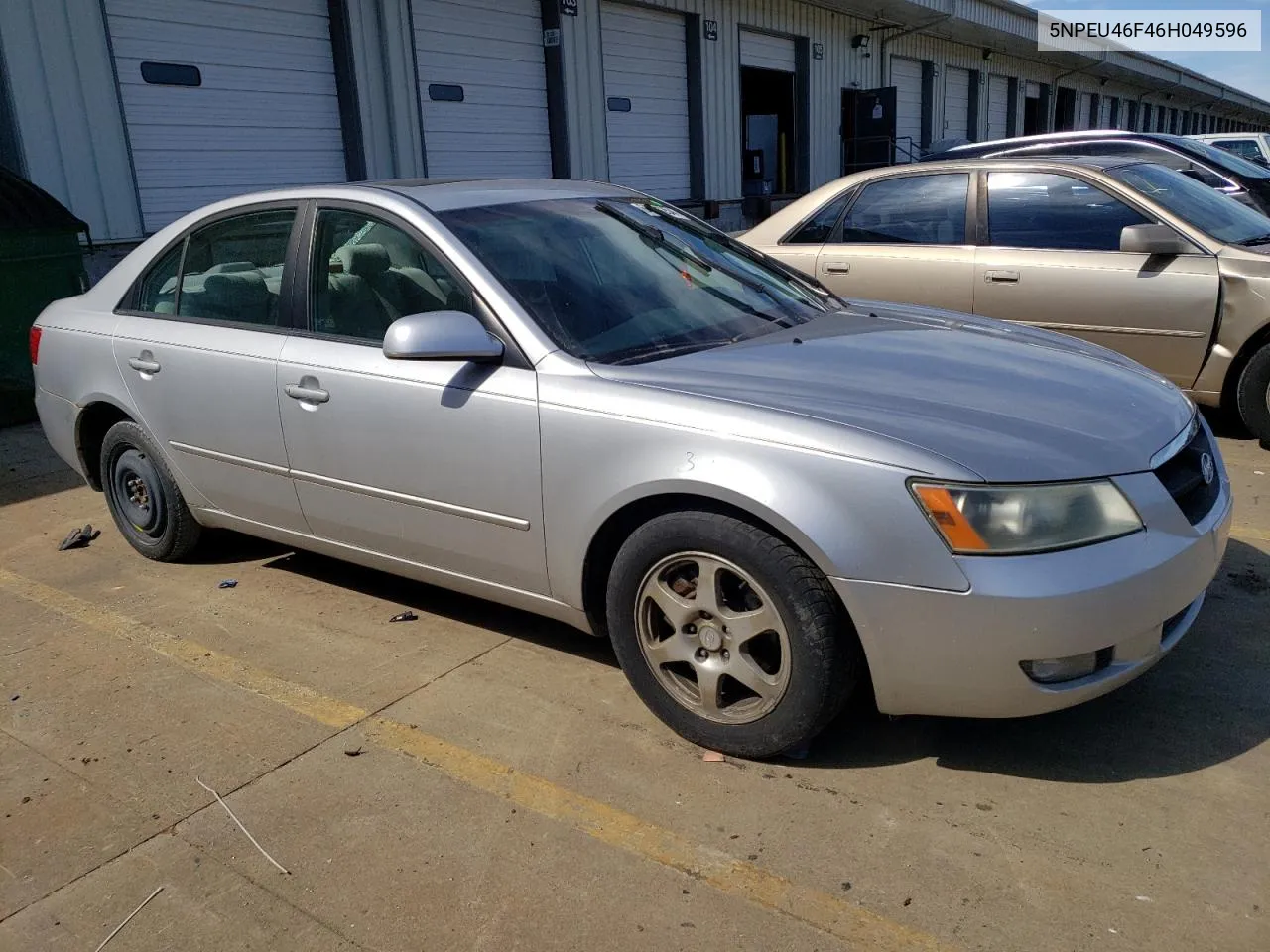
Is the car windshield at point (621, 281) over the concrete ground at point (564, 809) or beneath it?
over

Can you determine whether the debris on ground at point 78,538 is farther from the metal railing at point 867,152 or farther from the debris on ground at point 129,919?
the metal railing at point 867,152

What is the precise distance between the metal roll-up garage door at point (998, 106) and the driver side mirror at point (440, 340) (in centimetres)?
2708

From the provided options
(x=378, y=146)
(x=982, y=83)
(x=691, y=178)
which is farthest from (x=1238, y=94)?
(x=378, y=146)

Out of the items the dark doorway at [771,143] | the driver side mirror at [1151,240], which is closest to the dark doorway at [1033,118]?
the dark doorway at [771,143]

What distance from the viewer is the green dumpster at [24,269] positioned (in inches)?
284

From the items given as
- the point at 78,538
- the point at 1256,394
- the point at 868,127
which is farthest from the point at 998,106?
the point at 78,538

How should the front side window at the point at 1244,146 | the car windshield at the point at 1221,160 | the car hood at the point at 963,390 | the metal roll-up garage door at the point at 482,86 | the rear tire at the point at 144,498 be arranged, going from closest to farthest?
1. the car hood at the point at 963,390
2. the rear tire at the point at 144,498
3. the car windshield at the point at 1221,160
4. the metal roll-up garage door at the point at 482,86
5. the front side window at the point at 1244,146

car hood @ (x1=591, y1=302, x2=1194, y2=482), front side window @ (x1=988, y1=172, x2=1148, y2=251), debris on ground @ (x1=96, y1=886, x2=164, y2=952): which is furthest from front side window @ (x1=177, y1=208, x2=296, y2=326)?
front side window @ (x1=988, y1=172, x2=1148, y2=251)

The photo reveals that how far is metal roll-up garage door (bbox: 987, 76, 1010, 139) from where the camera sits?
27.1m

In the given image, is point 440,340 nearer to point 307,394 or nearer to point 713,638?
point 307,394

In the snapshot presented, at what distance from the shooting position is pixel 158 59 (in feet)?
30.5

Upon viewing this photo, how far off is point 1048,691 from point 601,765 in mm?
1201

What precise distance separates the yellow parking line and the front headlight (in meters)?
0.86

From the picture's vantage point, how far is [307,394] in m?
3.62
